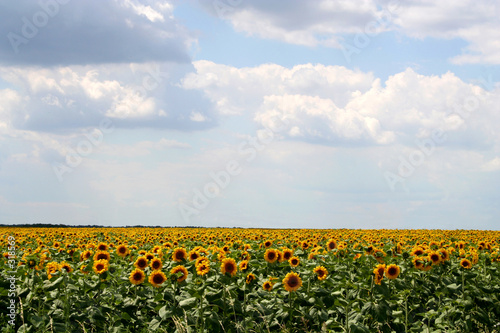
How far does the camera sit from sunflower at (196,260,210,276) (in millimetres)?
8818

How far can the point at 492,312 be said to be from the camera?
36.4 feet

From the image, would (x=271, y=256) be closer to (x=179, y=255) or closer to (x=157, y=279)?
(x=179, y=255)

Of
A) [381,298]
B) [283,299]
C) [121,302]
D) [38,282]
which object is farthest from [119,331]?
[381,298]

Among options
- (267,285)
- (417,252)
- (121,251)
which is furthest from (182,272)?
(417,252)

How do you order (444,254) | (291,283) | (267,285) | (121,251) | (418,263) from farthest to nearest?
1. (121,251)
2. (444,254)
3. (418,263)
4. (267,285)
5. (291,283)

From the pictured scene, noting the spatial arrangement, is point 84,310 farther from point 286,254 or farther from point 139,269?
point 286,254

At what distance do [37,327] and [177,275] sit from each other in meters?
2.64

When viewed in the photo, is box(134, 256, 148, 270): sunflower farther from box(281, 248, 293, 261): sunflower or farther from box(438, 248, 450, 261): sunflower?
box(438, 248, 450, 261): sunflower

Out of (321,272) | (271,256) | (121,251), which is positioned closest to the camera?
(321,272)

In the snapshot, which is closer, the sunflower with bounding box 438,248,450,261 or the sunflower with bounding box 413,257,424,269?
the sunflower with bounding box 413,257,424,269

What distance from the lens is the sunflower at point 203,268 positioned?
8.82 m

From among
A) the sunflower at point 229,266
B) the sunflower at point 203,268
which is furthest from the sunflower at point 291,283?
the sunflower at point 203,268

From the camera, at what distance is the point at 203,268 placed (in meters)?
8.97

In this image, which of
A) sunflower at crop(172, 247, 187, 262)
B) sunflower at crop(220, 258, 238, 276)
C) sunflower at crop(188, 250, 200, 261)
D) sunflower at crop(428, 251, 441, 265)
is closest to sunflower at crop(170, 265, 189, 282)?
sunflower at crop(172, 247, 187, 262)
